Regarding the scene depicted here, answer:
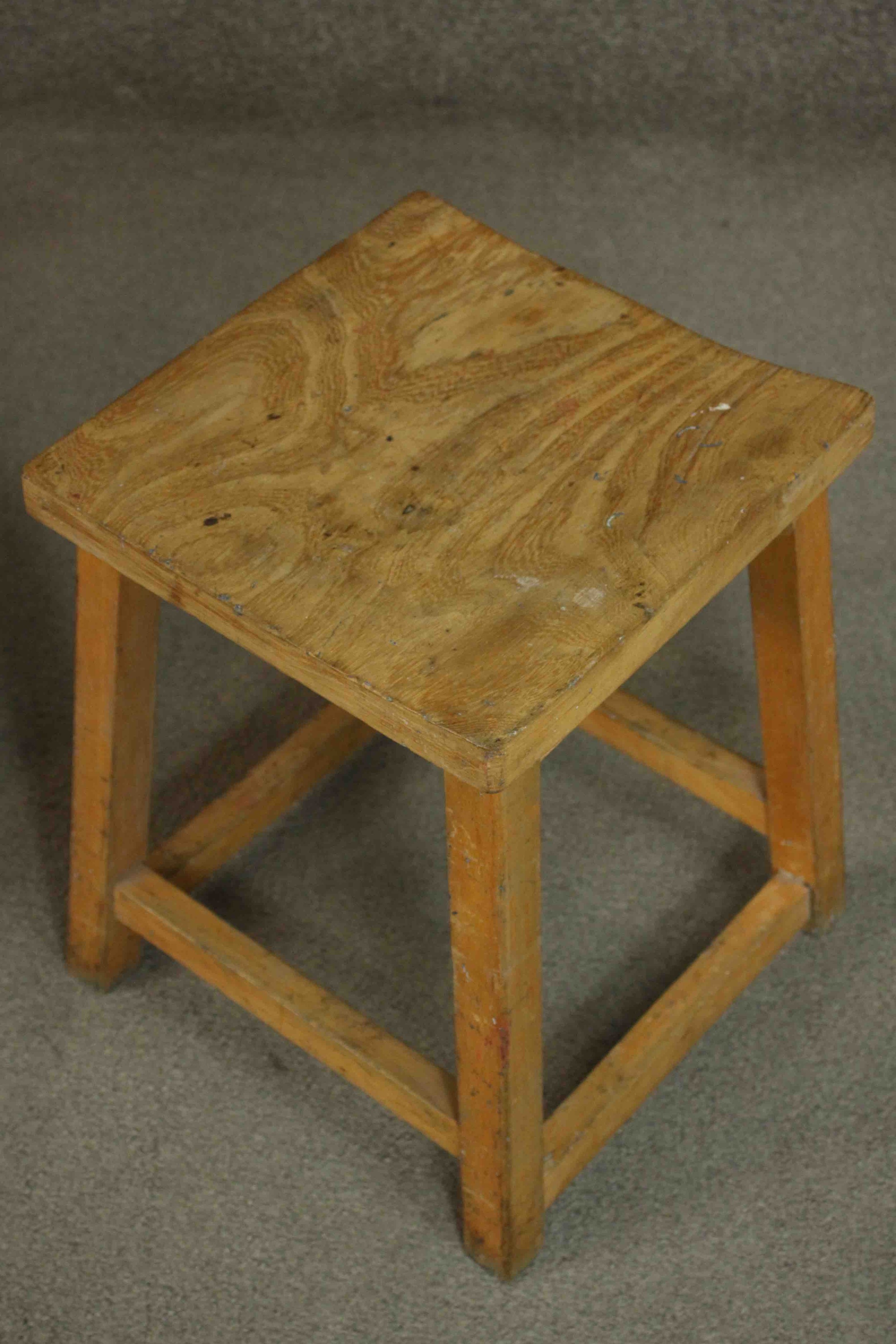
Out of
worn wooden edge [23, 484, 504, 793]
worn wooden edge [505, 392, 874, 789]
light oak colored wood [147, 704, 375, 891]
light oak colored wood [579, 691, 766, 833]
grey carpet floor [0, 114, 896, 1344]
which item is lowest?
grey carpet floor [0, 114, 896, 1344]

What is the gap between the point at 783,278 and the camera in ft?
6.75

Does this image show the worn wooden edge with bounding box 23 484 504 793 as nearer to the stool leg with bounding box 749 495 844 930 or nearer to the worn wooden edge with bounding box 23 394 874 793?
the worn wooden edge with bounding box 23 394 874 793

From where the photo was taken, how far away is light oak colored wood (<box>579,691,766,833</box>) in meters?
1.43

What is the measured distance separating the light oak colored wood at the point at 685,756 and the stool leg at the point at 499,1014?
309mm

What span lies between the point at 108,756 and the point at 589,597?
394mm

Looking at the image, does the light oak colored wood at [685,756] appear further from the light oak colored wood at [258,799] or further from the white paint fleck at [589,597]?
the white paint fleck at [589,597]

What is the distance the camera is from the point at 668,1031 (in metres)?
1.32

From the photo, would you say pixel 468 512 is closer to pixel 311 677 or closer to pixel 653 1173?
pixel 311 677

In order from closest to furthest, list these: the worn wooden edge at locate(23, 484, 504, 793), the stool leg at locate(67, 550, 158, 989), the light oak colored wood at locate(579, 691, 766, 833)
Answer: the worn wooden edge at locate(23, 484, 504, 793) → the stool leg at locate(67, 550, 158, 989) → the light oak colored wood at locate(579, 691, 766, 833)

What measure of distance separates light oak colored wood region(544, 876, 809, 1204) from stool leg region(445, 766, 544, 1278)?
0.03 meters

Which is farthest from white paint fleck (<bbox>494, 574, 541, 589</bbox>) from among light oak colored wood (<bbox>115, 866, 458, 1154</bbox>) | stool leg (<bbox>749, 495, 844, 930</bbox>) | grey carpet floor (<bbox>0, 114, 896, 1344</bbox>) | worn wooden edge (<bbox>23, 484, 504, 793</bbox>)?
grey carpet floor (<bbox>0, 114, 896, 1344</bbox>)

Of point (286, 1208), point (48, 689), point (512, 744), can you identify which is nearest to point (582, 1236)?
point (286, 1208)

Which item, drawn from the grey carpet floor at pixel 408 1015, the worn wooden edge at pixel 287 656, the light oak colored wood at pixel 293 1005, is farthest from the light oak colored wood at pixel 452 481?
the grey carpet floor at pixel 408 1015

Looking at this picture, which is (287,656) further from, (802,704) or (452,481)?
(802,704)
